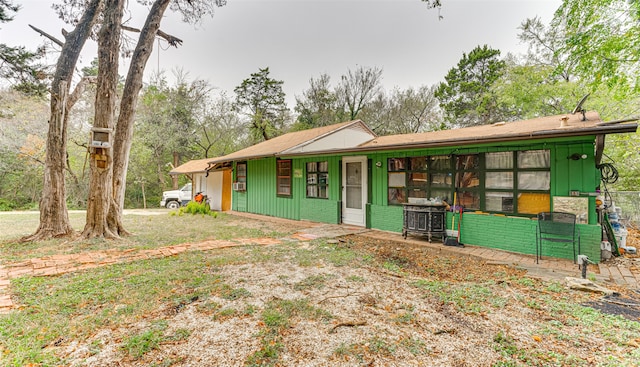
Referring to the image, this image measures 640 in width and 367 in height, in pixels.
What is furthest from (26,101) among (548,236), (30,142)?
(548,236)

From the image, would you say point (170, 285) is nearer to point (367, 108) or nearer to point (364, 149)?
point (364, 149)

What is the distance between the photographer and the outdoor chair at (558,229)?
4.26 m

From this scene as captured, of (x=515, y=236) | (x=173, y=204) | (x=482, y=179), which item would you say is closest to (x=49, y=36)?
(x=482, y=179)

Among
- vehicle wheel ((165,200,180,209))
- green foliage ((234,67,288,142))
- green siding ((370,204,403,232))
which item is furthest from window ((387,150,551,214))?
green foliage ((234,67,288,142))

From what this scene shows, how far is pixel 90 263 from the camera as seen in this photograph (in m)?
4.22

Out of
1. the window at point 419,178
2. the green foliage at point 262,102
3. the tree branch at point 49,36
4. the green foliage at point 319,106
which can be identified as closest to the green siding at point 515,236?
the window at point 419,178

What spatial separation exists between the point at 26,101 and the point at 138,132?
5209 millimetres

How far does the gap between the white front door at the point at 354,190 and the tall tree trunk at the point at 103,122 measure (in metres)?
5.54

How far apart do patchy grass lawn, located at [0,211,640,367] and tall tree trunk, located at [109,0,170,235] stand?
108 inches

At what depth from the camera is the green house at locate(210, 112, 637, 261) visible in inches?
172

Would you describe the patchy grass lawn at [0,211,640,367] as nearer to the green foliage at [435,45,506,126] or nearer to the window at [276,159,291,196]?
the window at [276,159,291,196]

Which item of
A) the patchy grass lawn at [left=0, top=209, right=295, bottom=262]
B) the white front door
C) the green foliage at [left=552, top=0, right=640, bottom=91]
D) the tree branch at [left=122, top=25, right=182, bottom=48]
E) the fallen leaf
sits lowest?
the fallen leaf

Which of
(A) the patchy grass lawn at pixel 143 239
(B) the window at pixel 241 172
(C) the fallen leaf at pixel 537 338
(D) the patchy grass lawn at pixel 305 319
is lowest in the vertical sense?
(C) the fallen leaf at pixel 537 338

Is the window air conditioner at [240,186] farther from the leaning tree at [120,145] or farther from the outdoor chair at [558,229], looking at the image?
the outdoor chair at [558,229]
